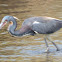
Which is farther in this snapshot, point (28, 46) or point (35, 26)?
point (28, 46)

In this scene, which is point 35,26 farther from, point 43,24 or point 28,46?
point 28,46

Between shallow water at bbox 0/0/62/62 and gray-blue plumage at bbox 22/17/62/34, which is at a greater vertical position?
gray-blue plumage at bbox 22/17/62/34

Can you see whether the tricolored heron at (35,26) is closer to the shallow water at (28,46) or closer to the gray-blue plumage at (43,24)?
the gray-blue plumage at (43,24)

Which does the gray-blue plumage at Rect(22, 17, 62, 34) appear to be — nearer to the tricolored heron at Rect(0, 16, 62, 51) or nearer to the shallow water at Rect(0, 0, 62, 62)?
the tricolored heron at Rect(0, 16, 62, 51)

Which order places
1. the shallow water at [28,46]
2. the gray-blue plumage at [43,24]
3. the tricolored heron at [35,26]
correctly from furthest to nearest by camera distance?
1. the gray-blue plumage at [43,24]
2. the tricolored heron at [35,26]
3. the shallow water at [28,46]

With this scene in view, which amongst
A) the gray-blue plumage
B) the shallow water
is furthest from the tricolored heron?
the shallow water

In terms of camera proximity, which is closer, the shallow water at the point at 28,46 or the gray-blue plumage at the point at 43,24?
the shallow water at the point at 28,46

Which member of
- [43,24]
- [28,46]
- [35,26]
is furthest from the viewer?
[28,46]

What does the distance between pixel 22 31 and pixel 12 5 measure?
8968mm

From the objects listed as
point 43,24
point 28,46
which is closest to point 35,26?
point 43,24

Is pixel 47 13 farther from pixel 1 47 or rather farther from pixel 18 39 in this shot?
pixel 1 47

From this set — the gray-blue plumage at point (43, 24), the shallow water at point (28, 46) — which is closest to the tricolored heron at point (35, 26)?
the gray-blue plumage at point (43, 24)

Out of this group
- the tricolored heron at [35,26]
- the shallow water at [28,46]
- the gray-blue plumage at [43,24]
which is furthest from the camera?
the gray-blue plumage at [43,24]

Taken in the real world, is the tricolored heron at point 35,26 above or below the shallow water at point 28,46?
above
